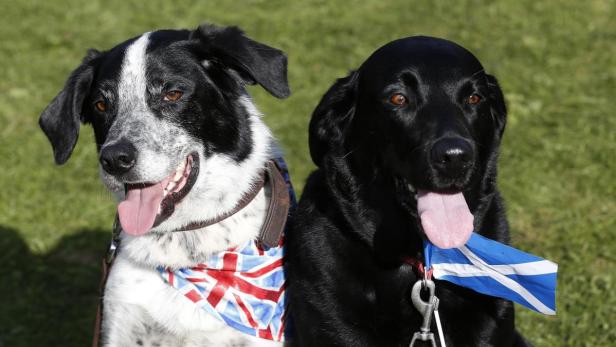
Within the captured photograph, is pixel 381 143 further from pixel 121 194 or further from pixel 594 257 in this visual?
pixel 594 257

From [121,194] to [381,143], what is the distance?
3.78 ft

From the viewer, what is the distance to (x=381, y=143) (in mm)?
3260

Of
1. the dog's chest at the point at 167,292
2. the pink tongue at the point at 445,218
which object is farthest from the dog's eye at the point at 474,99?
the dog's chest at the point at 167,292

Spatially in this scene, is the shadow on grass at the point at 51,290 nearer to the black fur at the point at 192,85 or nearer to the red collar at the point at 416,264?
the black fur at the point at 192,85

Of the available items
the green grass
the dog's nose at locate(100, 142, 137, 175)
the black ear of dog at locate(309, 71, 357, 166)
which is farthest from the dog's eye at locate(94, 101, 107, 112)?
the green grass

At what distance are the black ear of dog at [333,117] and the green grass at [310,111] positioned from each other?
152 centimetres

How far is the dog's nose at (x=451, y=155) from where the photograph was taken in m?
2.95

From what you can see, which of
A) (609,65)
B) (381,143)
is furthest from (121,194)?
(609,65)

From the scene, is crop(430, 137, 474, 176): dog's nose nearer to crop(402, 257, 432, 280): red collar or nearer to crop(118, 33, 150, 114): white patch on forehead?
crop(402, 257, 432, 280): red collar

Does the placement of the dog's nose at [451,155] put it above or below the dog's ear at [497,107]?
below

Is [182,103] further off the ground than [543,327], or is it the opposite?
[182,103]

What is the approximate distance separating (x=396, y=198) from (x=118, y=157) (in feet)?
3.64

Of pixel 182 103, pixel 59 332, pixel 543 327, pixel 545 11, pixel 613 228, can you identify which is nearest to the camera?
pixel 182 103

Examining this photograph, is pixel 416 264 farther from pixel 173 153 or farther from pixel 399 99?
pixel 173 153
